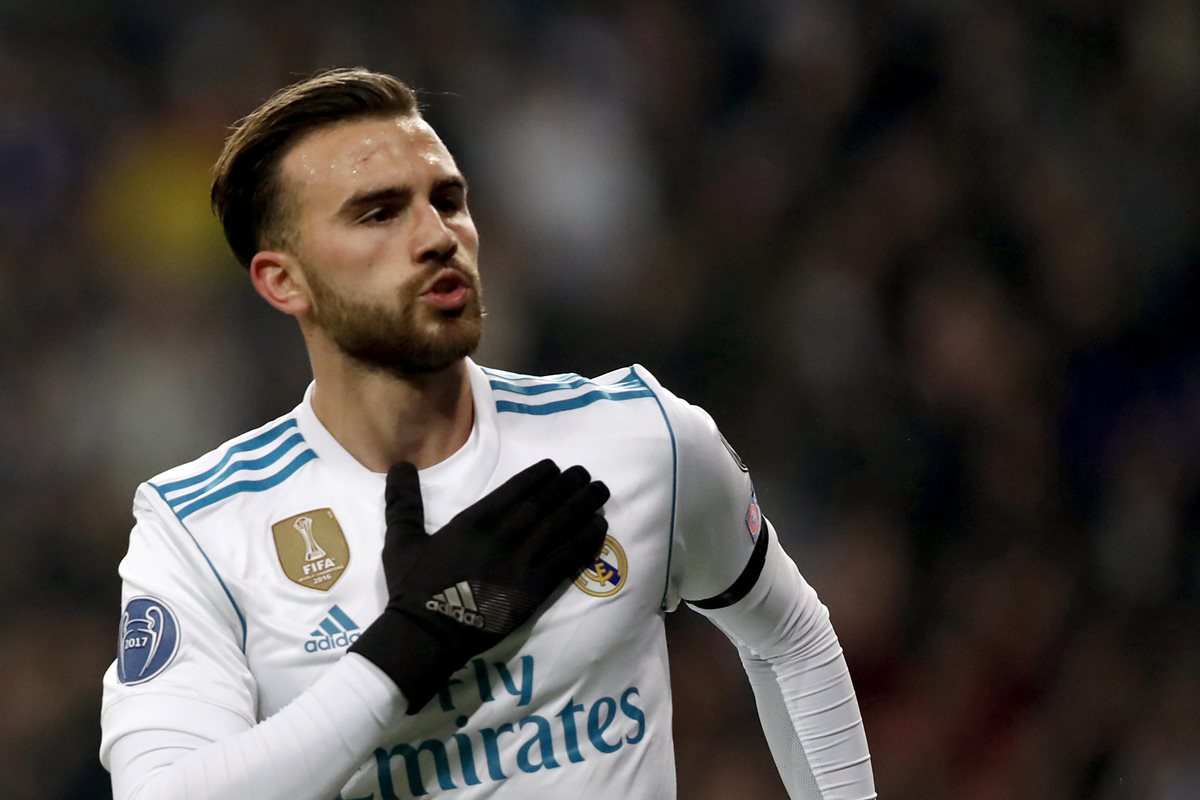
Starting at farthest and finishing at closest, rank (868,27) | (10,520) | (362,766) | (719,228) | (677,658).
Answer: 1. (868,27)
2. (719,228)
3. (677,658)
4. (10,520)
5. (362,766)

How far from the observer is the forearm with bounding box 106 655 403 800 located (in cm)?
198

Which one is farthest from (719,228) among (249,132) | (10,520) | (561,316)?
(249,132)

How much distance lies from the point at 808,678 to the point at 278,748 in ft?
3.50

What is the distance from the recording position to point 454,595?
2.10 meters

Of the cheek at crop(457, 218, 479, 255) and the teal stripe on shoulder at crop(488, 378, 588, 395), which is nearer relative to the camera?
the cheek at crop(457, 218, 479, 255)

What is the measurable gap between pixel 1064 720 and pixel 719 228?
2.01 m

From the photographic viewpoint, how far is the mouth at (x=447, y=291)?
7.56ft

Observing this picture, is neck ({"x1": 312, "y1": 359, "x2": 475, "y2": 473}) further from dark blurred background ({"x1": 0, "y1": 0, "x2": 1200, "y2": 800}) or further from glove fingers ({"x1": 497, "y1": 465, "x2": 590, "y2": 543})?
dark blurred background ({"x1": 0, "y1": 0, "x2": 1200, "y2": 800})

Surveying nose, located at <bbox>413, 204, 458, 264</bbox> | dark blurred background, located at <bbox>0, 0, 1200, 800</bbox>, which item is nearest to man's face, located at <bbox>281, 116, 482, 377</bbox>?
nose, located at <bbox>413, 204, 458, 264</bbox>

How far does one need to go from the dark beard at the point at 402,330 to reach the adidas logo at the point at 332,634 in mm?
422

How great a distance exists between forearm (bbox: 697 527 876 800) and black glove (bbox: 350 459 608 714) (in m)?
0.48

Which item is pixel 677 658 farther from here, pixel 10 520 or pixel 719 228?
pixel 10 520

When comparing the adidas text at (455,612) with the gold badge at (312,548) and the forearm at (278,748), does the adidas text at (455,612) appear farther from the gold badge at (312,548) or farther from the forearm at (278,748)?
the gold badge at (312,548)

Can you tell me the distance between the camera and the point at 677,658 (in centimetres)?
456
